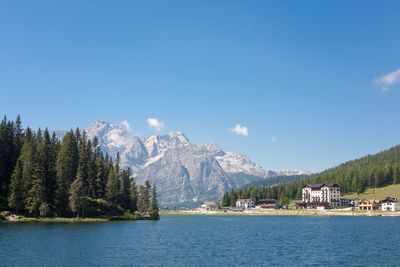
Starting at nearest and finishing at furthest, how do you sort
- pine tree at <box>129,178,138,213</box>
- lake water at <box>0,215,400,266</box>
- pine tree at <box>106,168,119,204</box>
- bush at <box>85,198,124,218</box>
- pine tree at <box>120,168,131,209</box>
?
lake water at <box>0,215,400,266</box> < bush at <box>85,198,124,218</box> < pine tree at <box>106,168,119,204</box> < pine tree at <box>120,168,131,209</box> < pine tree at <box>129,178,138,213</box>

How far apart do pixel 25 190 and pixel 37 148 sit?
17.1 m

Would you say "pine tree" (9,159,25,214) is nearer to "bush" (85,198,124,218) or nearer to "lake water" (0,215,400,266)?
"bush" (85,198,124,218)

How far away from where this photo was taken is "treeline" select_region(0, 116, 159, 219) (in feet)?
403

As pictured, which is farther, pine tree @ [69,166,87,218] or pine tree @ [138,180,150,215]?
pine tree @ [138,180,150,215]

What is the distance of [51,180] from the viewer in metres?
132

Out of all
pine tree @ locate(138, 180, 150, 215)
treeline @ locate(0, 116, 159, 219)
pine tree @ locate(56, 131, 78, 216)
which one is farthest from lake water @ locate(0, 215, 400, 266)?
pine tree @ locate(138, 180, 150, 215)

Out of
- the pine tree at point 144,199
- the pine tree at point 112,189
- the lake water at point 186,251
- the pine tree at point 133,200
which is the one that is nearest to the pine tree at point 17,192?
the pine tree at point 112,189

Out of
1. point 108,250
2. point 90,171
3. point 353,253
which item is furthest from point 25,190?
point 353,253

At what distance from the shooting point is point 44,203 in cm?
12181

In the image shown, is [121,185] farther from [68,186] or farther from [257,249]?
[257,249]

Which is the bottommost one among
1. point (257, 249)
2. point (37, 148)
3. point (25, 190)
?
point (257, 249)

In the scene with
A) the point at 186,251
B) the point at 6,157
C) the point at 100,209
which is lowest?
the point at 186,251

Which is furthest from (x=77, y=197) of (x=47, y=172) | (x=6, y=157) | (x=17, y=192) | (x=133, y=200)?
(x=133, y=200)

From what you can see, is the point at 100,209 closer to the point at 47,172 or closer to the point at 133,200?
the point at 47,172
